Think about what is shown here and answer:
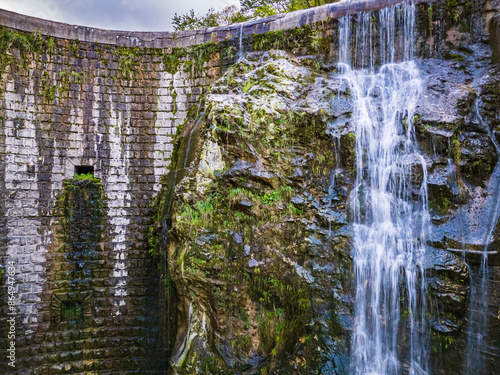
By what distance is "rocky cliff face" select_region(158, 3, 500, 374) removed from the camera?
493 cm

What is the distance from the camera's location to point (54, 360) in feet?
22.5

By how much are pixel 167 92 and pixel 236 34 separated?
1908mm

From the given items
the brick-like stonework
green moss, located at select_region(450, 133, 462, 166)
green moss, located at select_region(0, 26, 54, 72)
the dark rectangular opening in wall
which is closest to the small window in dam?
the brick-like stonework

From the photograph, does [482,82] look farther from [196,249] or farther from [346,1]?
[196,249]

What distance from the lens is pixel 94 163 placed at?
25.0ft

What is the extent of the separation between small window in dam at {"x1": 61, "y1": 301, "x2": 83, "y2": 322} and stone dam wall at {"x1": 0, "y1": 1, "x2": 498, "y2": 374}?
0.7 inches

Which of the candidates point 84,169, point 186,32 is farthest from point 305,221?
point 186,32

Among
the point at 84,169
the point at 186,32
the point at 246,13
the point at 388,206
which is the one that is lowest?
the point at 388,206

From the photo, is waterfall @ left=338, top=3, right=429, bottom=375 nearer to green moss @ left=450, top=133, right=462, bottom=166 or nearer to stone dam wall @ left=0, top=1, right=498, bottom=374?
green moss @ left=450, top=133, right=462, bottom=166

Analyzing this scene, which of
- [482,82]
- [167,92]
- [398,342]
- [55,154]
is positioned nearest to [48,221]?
[55,154]

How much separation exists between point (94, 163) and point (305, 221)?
4644 mm

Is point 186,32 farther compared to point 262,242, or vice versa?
point 186,32

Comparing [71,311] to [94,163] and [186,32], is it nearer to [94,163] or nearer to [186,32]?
[94,163]

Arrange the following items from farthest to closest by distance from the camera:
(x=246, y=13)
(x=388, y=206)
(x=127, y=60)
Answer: (x=246, y=13)
(x=127, y=60)
(x=388, y=206)
